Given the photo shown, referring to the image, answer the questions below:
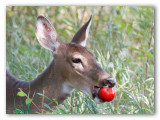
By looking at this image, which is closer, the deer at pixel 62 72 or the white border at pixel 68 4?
the deer at pixel 62 72

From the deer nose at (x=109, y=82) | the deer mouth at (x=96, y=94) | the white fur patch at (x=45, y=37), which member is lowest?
the deer mouth at (x=96, y=94)

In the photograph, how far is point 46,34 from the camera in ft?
13.8

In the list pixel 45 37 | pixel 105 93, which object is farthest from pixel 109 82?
pixel 45 37

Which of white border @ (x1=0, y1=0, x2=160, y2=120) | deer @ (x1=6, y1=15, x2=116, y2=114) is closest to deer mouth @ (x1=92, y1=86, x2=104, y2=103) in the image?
deer @ (x1=6, y1=15, x2=116, y2=114)

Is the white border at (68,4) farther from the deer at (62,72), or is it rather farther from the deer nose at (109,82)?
the deer nose at (109,82)

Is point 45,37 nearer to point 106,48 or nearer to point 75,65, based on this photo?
point 75,65

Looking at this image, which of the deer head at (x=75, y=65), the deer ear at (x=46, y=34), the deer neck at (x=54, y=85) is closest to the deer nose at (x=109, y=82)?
the deer head at (x=75, y=65)

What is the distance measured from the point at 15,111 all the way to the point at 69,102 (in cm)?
60

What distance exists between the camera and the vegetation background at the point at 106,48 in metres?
4.59

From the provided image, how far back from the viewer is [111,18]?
5465mm

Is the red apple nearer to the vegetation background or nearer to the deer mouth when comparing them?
the deer mouth

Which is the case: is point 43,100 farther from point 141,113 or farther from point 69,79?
point 141,113

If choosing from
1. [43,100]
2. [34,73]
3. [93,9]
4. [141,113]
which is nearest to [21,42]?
[34,73]

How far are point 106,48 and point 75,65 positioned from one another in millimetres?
1103
